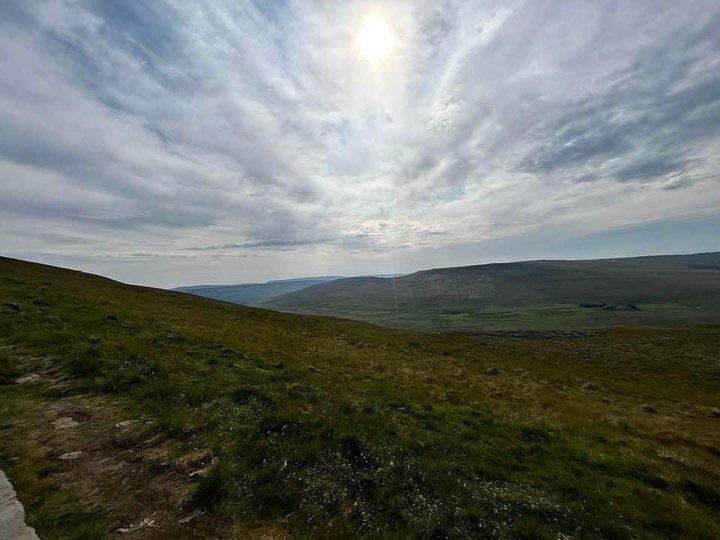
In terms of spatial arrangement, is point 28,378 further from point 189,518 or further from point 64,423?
point 189,518

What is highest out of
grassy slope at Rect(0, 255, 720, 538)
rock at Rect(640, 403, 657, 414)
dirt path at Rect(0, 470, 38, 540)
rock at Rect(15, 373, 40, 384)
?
rock at Rect(15, 373, 40, 384)

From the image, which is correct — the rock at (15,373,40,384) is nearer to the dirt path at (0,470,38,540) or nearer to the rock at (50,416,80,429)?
the rock at (50,416,80,429)

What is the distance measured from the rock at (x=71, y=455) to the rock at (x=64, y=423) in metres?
1.85

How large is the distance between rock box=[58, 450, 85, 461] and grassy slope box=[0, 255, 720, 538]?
65 cm

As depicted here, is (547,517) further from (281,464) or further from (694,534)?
(281,464)

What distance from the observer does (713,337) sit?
7294 centimetres

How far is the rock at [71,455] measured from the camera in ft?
29.9

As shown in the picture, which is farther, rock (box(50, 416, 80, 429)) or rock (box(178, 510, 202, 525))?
rock (box(50, 416, 80, 429))

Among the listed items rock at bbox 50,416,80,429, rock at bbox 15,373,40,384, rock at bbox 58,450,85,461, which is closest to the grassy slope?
rock at bbox 15,373,40,384

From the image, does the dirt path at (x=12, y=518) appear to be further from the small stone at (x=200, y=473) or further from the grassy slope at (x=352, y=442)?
the small stone at (x=200, y=473)

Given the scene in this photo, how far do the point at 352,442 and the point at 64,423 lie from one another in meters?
9.90

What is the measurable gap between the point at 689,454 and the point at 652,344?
66822 millimetres

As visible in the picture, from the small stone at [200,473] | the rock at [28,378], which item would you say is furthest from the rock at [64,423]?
the small stone at [200,473]

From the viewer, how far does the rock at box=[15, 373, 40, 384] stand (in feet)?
45.1
